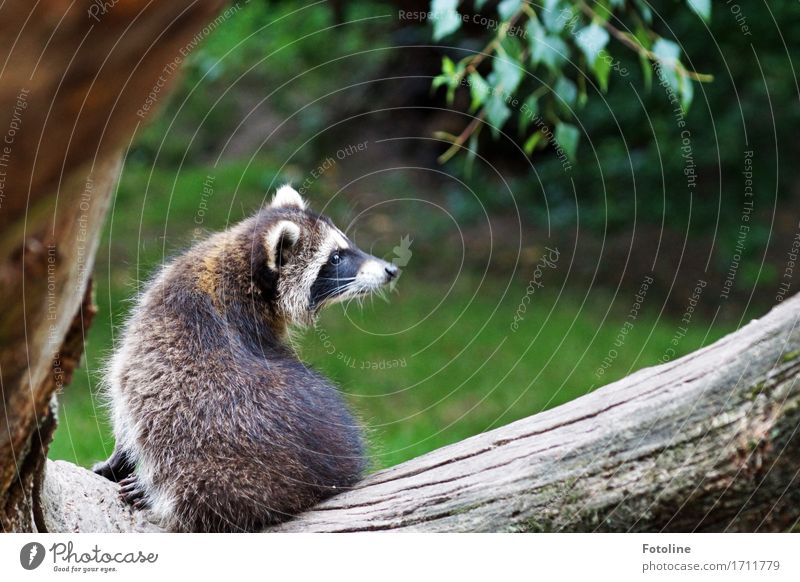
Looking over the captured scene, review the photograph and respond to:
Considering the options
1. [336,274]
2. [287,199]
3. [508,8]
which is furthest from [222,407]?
[508,8]

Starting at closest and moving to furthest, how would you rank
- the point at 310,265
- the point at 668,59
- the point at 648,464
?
the point at 648,464, the point at 668,59, the point at 310,265

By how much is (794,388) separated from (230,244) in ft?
7.99

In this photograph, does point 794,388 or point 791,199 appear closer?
point 794,388

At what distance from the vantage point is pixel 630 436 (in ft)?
9.70

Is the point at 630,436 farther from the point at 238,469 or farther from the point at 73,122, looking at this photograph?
the point at 73,122

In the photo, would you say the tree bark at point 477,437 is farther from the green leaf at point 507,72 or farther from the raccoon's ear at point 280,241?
the green leaf at point 507,72

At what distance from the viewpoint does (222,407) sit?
11.0 feet

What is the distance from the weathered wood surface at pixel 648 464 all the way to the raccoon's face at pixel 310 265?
1.16 m

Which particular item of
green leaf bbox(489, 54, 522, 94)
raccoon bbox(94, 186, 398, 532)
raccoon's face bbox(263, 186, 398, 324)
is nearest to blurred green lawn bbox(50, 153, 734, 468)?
raccoon's face bbox(263, 186, 398, 324)

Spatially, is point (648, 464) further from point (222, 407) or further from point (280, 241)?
point (280, 241)

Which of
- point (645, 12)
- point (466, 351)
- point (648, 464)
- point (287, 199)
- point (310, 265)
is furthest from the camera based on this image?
point (466, 351)

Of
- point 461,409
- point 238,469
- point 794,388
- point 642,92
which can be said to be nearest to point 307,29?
→ point 642,92
